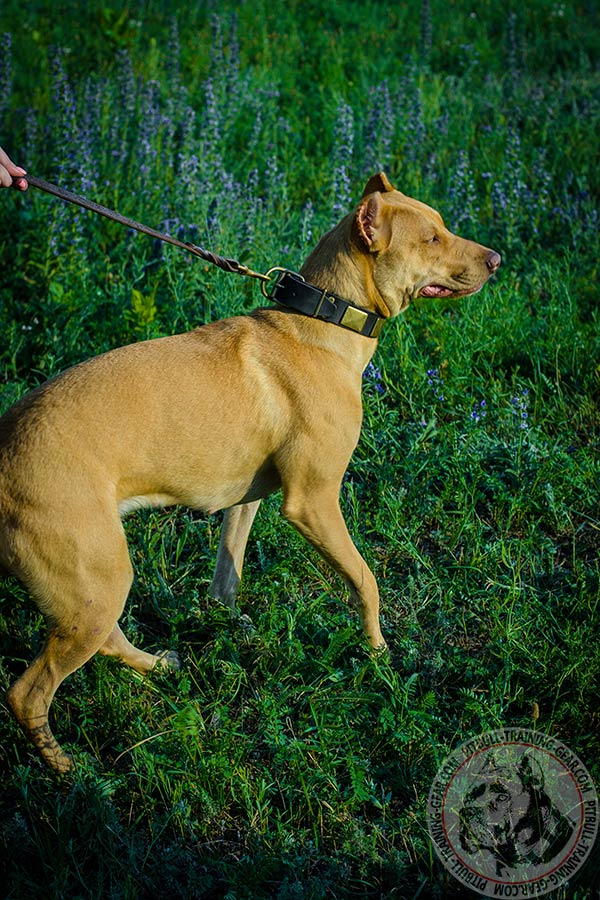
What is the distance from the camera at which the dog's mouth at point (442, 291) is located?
141 inches

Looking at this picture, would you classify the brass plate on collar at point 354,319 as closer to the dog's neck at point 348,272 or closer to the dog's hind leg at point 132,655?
the dog's neck at point 348,272

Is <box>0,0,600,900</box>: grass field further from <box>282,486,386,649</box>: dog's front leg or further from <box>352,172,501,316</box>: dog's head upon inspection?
<box>352,172,501,316</box>: dog's head

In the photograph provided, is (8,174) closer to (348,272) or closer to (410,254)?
(348,272)

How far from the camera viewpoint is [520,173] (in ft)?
22.3

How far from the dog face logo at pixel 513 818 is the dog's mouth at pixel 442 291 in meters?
1.92

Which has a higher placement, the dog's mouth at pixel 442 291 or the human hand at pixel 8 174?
the human hand at pixel 8 174

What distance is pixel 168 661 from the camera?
348cm

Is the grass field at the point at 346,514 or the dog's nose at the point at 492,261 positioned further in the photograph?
Answer: the dog's nose at the point at 492,261

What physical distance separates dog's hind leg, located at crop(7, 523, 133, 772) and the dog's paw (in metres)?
0.53

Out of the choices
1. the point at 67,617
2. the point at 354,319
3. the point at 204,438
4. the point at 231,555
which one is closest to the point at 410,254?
the point at 354,319

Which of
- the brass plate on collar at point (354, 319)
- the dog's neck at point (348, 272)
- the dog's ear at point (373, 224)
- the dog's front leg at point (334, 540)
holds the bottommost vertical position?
the dog's front leg at point (334, 540)

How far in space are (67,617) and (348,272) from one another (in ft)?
5.82

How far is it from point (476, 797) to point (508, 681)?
0.52 m

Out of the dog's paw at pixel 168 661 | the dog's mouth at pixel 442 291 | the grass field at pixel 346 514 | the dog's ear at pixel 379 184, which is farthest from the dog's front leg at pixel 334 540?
the dog's ear at pixel 379 184
